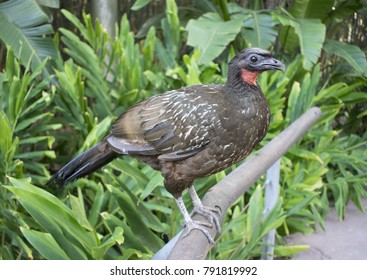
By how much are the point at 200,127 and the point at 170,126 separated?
0.32 ft

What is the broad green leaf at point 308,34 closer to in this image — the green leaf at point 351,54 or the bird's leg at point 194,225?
the green leaf at point 351,54

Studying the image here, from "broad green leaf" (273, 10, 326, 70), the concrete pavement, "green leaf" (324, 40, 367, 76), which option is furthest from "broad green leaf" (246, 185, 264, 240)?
"green leaf" (324, 40, 367, 76)

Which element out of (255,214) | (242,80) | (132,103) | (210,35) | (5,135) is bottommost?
(255,214)

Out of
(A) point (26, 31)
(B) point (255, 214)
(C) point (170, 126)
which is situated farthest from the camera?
(A) point (26, 31)

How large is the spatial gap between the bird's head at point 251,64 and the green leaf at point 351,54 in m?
2.61

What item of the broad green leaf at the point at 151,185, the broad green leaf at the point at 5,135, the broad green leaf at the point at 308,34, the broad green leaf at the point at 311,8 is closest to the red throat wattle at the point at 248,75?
the broad green leaf at the point at 151,185

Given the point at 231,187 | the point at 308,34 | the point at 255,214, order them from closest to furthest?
the point at 231,187 < the point at 255,214 < the point at 308,34

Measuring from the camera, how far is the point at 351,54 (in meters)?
4.07

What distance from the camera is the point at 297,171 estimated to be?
3.37 metres

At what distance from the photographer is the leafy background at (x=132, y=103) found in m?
2.23

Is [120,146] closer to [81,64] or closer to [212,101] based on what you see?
[212,101]

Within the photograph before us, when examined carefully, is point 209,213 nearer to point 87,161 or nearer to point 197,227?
point 197,227

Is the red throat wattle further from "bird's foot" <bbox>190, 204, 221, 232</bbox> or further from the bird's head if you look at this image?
"bird's foot" <bbox>190, 204, 221, 232</bbox>

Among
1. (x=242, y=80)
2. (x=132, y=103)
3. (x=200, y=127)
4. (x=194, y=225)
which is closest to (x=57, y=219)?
(x=194, y=225)
